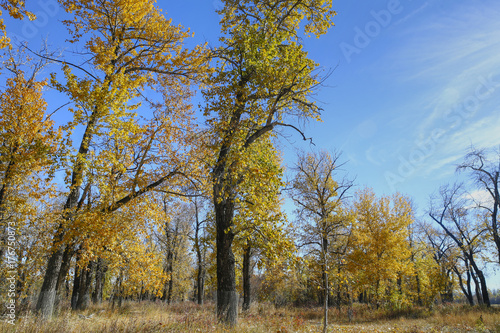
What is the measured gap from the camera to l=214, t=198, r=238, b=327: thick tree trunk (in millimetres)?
7656

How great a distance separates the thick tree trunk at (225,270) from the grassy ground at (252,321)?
44 cm

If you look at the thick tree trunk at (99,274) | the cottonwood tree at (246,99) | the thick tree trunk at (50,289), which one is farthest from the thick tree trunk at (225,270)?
the thick tree trunk at (99,274)

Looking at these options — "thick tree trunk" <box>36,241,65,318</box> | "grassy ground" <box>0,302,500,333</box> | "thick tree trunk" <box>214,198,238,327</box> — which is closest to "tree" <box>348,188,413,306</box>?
"grassy ground" <box>0,302,500,333</box>

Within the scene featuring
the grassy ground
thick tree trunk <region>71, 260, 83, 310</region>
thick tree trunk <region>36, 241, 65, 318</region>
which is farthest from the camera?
thick tree trunk <region>71, 260, 83, 310</region>

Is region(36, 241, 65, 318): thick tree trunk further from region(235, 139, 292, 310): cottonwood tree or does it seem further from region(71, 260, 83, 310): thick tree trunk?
region(71, 260, 83, 310): thick tree trunk

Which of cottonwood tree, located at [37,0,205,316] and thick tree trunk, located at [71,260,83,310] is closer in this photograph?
cottonwood tree, located at [37,0,205,316]

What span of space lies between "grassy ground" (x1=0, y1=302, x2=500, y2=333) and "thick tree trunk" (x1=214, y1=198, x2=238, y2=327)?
44 centimetres

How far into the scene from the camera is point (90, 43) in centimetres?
860

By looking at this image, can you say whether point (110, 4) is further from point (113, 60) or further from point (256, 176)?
point (256, 176)

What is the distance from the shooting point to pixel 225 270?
8.13 metres

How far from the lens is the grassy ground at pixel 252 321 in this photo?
18.5 ft

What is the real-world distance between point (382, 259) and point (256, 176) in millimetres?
14431

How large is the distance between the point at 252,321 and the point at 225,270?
14.3 ft

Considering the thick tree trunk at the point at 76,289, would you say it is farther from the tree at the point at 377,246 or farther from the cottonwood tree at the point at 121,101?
the tree at the point at 377,246
